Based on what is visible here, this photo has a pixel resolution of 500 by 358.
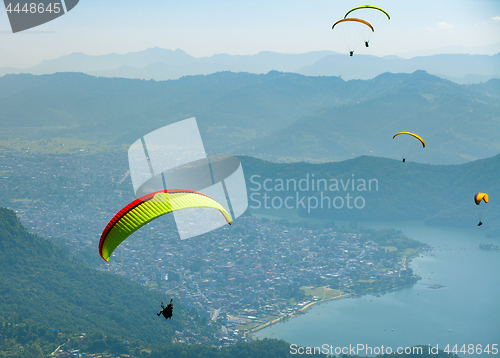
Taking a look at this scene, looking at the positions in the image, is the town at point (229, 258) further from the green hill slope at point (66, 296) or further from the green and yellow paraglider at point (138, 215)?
the green and yellow paraglider at point (138, 215)

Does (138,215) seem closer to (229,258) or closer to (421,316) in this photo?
(421,316)

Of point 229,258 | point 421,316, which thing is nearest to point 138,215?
point 421,316

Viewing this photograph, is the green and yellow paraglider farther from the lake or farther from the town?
the lake

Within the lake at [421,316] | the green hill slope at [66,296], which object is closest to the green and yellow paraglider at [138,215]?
the green hill slope at [66,296]

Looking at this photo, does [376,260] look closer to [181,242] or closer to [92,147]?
[181,242]

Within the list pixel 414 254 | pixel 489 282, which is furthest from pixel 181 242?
pixel 489 282

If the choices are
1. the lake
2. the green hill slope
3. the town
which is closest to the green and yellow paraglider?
the green hill slope
